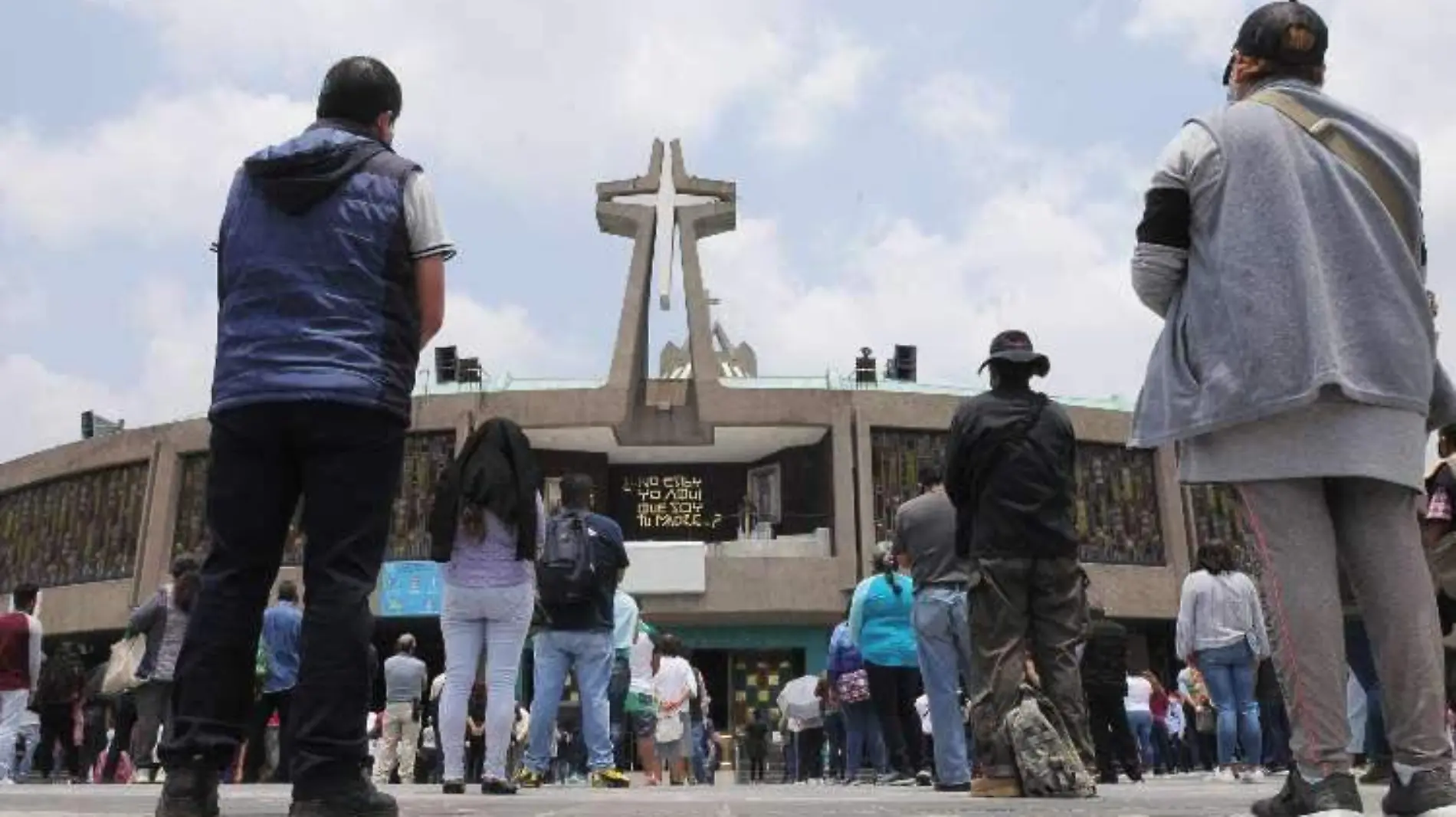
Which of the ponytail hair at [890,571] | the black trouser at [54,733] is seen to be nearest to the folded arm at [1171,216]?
the ponytail hair at [890,571]

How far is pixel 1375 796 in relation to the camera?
499cm

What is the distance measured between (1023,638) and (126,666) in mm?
7329

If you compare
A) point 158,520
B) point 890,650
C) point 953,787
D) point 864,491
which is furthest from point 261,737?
point 158,520

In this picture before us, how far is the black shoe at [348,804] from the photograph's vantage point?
3.15 meters

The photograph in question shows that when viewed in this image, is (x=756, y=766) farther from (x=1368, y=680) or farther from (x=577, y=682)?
(x=1368, y=680)

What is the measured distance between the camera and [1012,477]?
237 inches

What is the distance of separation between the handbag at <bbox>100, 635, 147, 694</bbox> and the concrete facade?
2131 centimetres

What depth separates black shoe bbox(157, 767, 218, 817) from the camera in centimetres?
327

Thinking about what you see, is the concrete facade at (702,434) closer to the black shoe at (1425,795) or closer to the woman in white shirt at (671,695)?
the woman in white shirt at (671,695)

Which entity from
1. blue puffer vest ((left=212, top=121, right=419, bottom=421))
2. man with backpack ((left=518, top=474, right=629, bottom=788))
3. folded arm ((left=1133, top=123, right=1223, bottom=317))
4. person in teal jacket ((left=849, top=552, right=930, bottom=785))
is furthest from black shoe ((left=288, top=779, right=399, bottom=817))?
person in teal jacket ((left=849, top=552, right=930, bottom=785))

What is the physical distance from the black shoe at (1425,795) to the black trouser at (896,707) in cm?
604

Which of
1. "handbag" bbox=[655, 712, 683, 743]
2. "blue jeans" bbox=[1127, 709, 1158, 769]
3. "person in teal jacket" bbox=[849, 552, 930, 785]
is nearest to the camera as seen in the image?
"person in teal jacket" bbox=[849, 552, 930, 785]

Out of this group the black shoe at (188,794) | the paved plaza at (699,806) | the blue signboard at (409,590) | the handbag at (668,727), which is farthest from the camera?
Result: the blue signboard at (409,590)

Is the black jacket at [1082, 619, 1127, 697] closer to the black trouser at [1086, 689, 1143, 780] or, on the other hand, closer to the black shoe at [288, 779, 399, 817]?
the black trouser at [1086, 689, 1143, 780]
